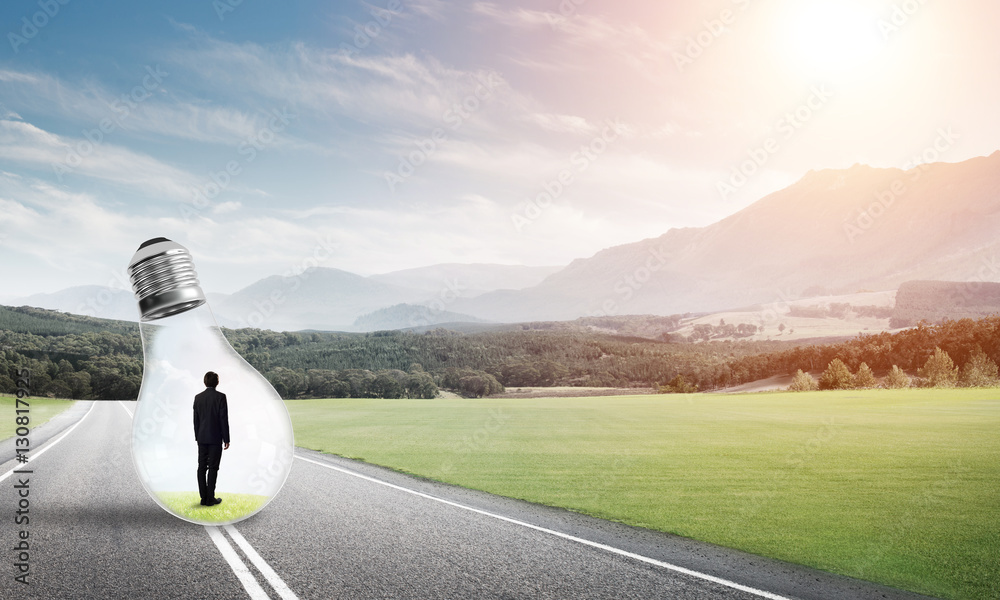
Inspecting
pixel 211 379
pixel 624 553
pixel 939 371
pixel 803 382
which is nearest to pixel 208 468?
pixel 211 379

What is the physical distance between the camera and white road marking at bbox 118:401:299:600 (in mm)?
5105

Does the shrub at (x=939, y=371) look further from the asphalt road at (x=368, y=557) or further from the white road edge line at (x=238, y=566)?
the white road edge line at (x=238, y=566)

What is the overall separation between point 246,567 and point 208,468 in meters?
1.62

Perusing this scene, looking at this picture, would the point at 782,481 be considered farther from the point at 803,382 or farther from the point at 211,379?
the point at 803,382

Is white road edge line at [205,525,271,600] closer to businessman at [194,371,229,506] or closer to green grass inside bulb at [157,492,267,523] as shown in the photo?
green grass inside bulb at [157,492,267,523]

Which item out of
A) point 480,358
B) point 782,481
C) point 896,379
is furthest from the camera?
point 480,358

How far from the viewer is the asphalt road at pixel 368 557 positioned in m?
5.37

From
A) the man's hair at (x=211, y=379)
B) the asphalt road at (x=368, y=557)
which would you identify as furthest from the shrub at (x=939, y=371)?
the man's hair at (x=211, y=379)

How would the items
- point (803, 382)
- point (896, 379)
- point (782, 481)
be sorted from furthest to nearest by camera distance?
point (803, 382)
point (896, 379)
point (782, 481)

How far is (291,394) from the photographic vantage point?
301 feet

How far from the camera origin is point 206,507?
15.7 ft

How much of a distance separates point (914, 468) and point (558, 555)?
45.3 ft

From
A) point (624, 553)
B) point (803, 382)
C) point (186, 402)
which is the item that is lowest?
point (803, 382)

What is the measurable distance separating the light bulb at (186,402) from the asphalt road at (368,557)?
1.06 meters
